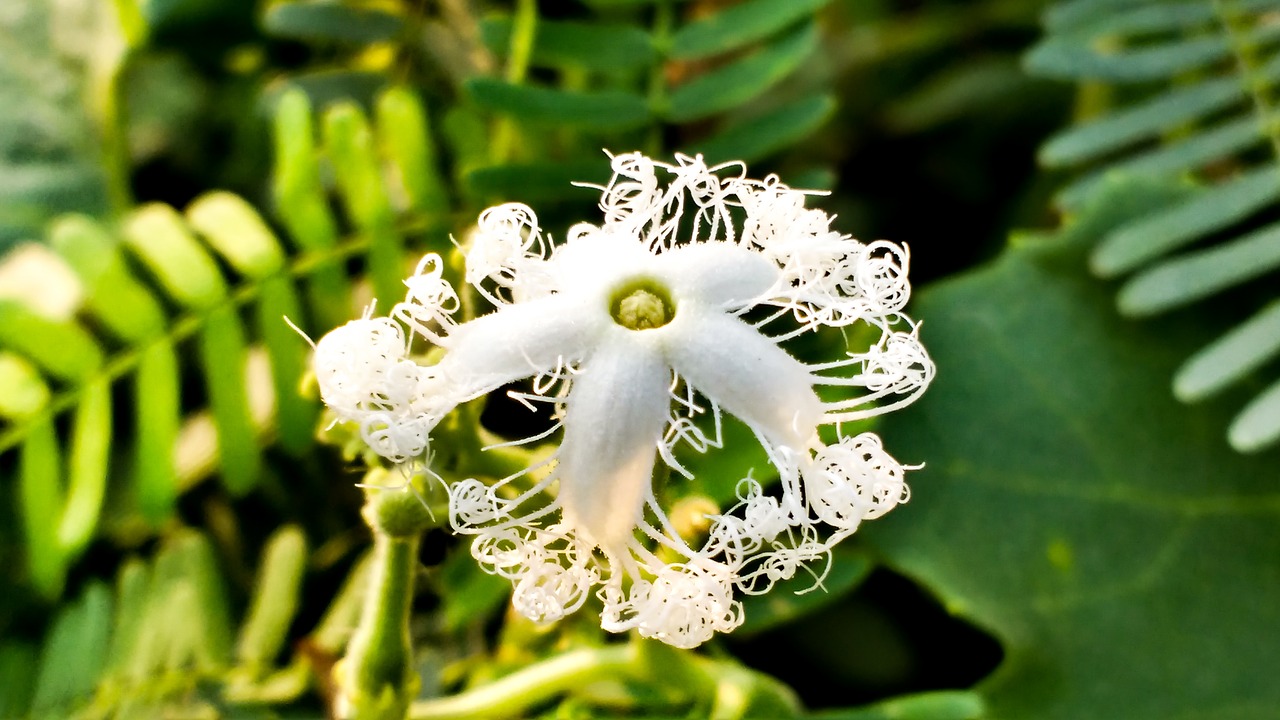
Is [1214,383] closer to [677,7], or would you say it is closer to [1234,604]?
[1234,604]

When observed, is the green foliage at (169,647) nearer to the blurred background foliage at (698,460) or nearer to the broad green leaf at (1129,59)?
the blurred background foliage at (698,460)

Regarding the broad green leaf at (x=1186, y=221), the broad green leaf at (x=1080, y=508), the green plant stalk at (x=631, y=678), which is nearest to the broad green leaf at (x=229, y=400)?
the green plant stalk at (x=631, y=678)

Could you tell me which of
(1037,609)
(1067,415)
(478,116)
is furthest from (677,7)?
(1037,609)

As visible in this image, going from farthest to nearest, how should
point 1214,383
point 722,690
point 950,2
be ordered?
point 950,2 → point 1214,383 → point 722,690

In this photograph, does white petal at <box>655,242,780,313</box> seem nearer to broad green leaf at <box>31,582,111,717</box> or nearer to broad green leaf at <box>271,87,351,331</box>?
broad green leaf at <box>271,87,351,331</box>

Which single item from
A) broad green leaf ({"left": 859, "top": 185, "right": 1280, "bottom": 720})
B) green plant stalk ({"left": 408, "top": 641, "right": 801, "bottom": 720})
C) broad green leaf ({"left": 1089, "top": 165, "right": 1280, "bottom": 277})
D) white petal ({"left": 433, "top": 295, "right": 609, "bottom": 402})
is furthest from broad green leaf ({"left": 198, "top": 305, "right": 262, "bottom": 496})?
broad green leaf ({"left": 1089, "top": 165, "right": 1280, "bottom": 277})

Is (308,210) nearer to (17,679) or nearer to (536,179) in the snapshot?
(536,179)

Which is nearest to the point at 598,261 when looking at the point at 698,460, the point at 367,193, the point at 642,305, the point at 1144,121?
the point at 642,305
